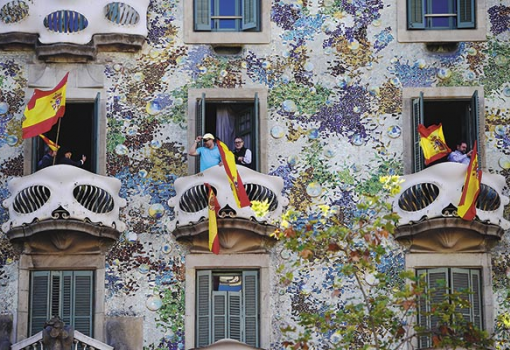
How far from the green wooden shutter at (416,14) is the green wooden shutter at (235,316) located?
626 cm

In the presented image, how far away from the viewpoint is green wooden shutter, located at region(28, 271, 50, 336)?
37156 millimetres

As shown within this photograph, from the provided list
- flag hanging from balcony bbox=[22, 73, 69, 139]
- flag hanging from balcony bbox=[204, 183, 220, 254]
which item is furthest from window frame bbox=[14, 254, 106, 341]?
flag hanging from balcony bbox=[22, 73, 69, 139]

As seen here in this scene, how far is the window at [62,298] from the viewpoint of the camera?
37.2 m

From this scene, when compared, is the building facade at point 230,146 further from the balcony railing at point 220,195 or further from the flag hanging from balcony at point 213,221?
the flag hanging from balcony at point 213,221

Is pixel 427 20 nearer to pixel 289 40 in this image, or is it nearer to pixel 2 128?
pixel 289 40

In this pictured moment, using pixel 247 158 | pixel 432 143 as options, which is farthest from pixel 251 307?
pixel 432 143

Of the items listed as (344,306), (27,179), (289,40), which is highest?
(289,40)

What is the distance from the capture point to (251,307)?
37.2 meters

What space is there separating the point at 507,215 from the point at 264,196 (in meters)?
4.55

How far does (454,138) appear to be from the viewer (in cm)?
3884

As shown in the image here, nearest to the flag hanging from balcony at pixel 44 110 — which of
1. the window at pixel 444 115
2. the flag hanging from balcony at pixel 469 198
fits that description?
the window at pixel 444 115

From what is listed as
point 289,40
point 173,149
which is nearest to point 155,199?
point 173,149

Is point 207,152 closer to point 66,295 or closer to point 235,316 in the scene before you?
point 235,316

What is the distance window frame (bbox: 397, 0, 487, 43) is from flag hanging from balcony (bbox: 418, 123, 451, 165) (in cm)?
198
